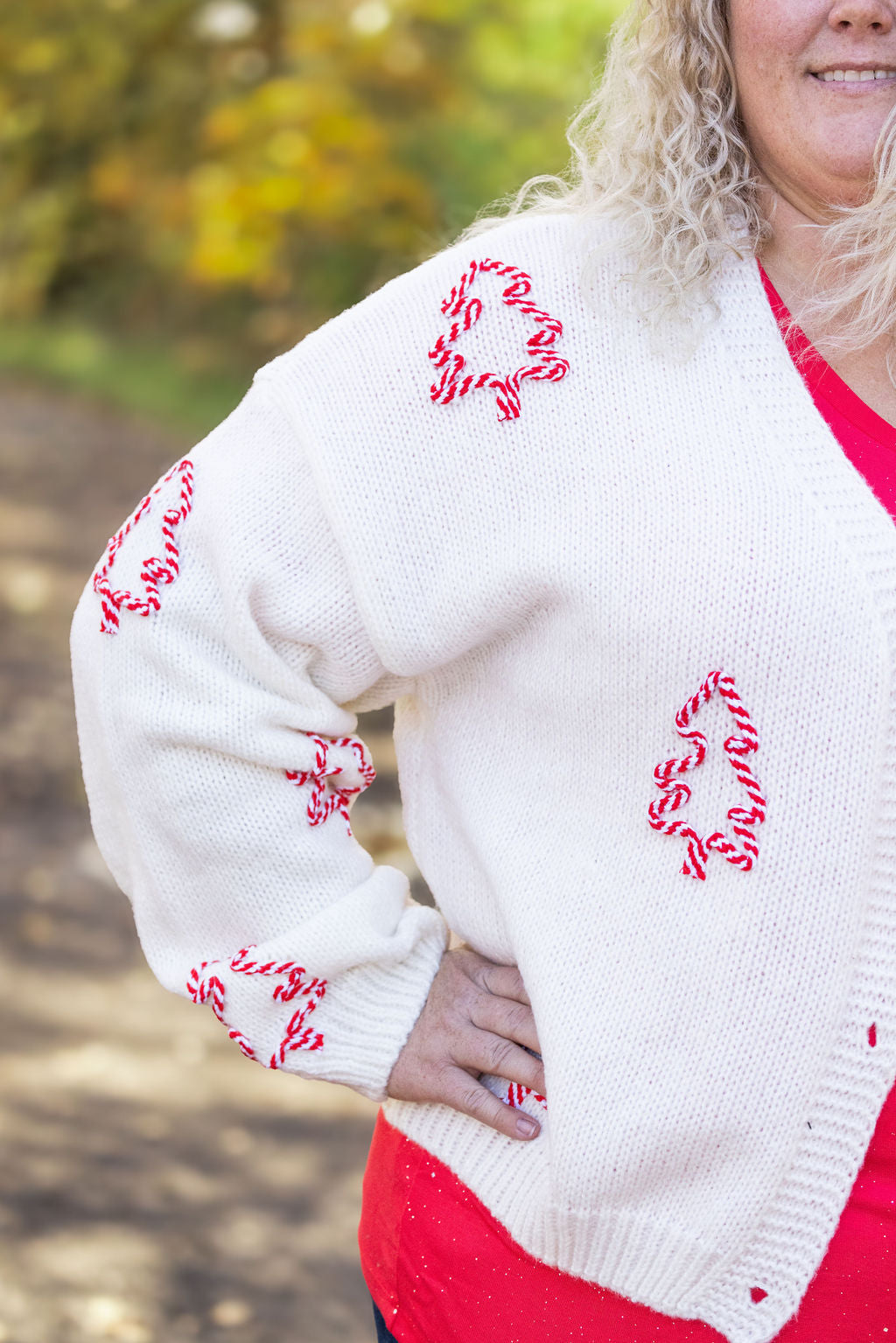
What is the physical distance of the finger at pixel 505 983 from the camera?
1.36 metres

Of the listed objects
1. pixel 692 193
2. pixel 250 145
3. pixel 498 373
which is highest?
pixel 250 145

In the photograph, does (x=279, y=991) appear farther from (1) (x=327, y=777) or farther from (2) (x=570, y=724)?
(2) (x=570, y=724)

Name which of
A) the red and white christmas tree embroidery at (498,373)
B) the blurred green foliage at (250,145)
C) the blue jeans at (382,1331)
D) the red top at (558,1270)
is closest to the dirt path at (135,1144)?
the blue jeans at (382,1331)

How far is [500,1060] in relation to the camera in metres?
1.34

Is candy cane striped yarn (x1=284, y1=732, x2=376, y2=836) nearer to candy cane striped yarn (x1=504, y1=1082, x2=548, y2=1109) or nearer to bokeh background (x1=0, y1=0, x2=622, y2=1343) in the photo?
candy cane striped yarn (x1=504, y1=1082, x2=548, y2=1109)

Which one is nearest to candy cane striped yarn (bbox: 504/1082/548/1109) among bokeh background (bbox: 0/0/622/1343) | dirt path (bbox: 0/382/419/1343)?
bokeh background (bbox: 0/0/622/1343)

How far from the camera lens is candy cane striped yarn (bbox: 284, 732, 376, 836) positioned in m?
1.38

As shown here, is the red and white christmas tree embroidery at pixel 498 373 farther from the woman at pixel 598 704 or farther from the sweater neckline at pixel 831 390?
the sweater neckline at pixel 831 390

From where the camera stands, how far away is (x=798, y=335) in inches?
51.0

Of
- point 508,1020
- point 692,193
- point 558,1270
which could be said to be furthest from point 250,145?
point 558,1270

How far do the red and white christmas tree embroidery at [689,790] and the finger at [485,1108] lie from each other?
0.95 ft

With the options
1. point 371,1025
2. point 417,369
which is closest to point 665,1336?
point 371,1025

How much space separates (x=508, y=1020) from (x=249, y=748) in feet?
1.11

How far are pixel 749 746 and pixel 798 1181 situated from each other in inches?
14.1
